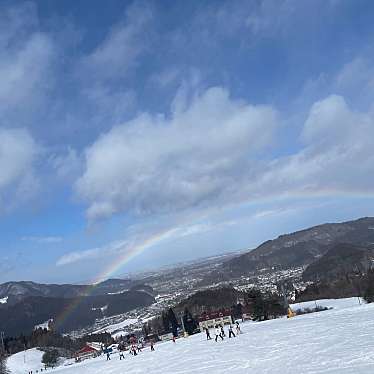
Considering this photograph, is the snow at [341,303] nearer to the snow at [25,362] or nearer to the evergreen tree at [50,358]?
the evergreen tree at [50,358]

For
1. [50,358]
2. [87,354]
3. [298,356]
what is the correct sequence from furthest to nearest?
[50,358], [87,354], [298,356]

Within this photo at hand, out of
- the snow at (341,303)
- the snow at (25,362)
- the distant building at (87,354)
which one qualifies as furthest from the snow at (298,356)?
the snow at (25,362)

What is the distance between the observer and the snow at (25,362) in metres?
134

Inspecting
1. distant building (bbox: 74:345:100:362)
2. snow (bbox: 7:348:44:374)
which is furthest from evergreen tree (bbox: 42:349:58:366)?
distant building (bbox: 74:345:100:362)

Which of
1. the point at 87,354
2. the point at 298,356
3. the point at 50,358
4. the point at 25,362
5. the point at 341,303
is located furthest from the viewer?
the point at 25,362

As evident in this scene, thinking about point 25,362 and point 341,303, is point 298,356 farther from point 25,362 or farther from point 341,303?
point 25,362

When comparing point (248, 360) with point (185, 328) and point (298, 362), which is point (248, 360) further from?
point (185, 328)

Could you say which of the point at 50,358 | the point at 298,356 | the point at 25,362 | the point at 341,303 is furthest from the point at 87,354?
the point at 298,356

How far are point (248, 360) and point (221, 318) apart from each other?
6087cm

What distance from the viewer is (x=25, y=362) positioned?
140 m

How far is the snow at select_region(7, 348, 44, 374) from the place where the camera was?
13350cm

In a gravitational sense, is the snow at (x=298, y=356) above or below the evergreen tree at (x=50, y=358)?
above

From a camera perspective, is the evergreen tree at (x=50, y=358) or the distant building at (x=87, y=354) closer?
the distant building at (x=87, y=354)

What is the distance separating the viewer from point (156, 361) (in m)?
47.5
